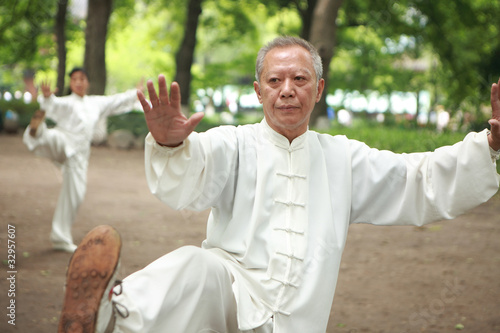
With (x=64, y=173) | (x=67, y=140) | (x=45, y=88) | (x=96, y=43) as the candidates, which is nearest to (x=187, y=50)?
(x=96, y=43)

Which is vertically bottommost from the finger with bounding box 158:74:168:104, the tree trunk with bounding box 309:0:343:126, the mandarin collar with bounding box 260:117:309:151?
the mandarin collar with bounding box 260:117:309:151

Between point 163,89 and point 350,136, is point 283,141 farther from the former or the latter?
point 350,136

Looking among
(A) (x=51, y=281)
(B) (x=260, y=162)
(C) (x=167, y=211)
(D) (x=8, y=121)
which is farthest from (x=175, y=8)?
(B) (x=260, y=162)

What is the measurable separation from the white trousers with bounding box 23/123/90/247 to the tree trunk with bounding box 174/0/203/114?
1371 cm

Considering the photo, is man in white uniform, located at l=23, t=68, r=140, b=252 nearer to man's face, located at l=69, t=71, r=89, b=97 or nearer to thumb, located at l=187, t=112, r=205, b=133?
man's face, located at l=69, t=71, r=89, b=97

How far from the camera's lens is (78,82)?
816 cm

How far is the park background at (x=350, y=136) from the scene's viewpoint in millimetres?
6246

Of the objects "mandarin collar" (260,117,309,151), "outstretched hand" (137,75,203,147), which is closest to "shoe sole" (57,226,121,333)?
"outstretched hand" (137,75,203,147)

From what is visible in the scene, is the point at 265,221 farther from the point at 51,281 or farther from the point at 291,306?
the point at 51,281

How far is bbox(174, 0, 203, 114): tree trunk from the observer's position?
21391 millimetres

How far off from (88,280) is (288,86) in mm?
1389

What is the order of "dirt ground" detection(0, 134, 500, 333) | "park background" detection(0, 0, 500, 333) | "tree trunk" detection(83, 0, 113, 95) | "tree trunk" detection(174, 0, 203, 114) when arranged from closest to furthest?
1. "dirt ground" detection(0, 134, 500, 333)
2. "park background" detection(0, 0, 500, 333)
3. "tree trunk" detection(83, 0, 113, 95)
4. "tree trunk" detection(174, 0, 203, 114)

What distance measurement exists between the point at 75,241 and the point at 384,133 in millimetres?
7540

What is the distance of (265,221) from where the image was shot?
3.25m
